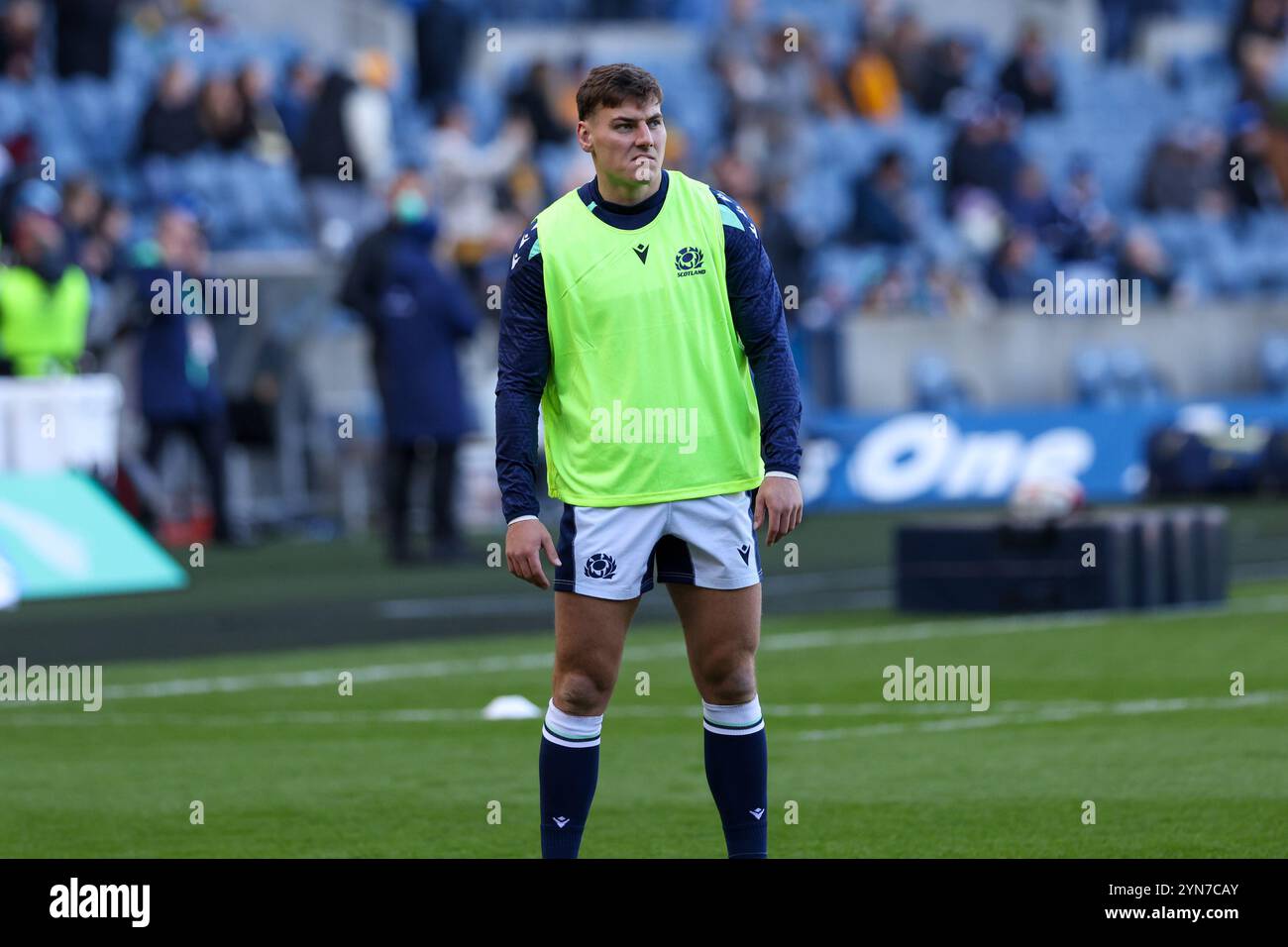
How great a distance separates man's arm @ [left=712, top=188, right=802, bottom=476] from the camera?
21.3 feet

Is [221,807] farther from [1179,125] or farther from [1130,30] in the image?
[1130,30]

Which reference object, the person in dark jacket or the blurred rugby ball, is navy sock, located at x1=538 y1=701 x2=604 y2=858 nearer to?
the blurred rugby ball

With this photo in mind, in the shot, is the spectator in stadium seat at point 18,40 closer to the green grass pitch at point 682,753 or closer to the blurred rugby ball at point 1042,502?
the green grass pitch at point 682,753

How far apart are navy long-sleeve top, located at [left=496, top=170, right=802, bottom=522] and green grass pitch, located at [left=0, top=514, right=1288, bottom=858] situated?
155 centimetres

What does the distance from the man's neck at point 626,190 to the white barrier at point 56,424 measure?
432 inches

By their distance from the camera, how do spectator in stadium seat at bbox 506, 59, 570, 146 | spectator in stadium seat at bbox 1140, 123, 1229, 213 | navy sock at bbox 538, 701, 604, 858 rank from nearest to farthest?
navy sock at bbox 538, 701, 604, 858 → spectator in stadium seat at bbox 506, 59, 570, 146 → spectator in stadium seat at bbox 1140, 123, 1229, 213

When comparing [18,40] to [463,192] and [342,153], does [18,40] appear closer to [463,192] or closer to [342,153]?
[342,153]

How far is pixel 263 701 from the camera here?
37.4 feet

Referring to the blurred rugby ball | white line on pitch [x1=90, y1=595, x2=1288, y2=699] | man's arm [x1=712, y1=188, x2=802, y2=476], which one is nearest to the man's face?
man's arm [x1=712, y1=188, x2=802, y2=476]

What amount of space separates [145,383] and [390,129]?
637 centimetres

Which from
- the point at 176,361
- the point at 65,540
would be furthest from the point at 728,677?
the point at 176,361

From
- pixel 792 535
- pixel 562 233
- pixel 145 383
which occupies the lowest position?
pixel 792 535
